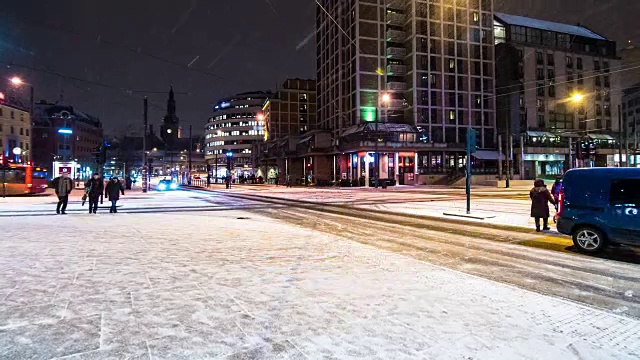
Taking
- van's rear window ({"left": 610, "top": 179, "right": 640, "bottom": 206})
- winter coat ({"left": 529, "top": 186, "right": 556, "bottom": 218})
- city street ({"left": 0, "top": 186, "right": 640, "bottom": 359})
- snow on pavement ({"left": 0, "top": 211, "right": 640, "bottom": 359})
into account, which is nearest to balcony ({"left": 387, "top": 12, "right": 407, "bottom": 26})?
winter coat ({"left": 529, "top": 186, "right": 556, "bottom": 218})

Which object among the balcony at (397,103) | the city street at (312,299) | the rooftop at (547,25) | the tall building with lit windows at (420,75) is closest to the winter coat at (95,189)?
the city street at (312,299)

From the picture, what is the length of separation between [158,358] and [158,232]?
8.05 meters

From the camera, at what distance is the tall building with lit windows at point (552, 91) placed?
64.2 meters

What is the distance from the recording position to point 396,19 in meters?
63.1

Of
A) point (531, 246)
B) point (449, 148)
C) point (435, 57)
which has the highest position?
point (435, 57)

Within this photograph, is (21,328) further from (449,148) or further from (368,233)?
(449,148)

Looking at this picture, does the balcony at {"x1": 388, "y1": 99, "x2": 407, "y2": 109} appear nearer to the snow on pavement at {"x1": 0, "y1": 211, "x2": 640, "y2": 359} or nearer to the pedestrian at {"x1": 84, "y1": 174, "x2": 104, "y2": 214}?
the pedestrian at {"x1": 84, "y1": 174, "x2": 104, "y2": 214}

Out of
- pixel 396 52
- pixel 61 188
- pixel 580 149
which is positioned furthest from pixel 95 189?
pixel 396 52

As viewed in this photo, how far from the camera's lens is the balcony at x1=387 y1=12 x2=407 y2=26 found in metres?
62.8

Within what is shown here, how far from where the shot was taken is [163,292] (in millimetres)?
5047

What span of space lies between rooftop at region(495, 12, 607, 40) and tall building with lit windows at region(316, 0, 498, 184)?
454 inches

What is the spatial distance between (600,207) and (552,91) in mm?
72499

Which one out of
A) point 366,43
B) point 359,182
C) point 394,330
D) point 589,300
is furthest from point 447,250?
point 366,43

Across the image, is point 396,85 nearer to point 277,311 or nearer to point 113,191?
point 113,191
